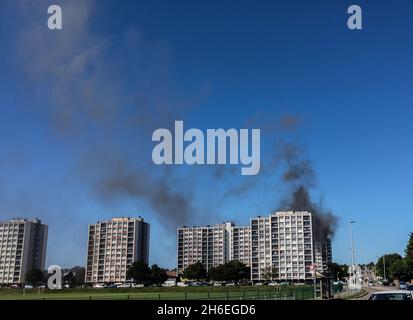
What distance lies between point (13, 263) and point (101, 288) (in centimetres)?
322

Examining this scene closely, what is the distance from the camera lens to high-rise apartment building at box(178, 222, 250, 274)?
11852 millimetres

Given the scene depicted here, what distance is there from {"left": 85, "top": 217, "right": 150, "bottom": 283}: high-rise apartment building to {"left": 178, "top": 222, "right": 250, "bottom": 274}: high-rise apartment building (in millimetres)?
1276

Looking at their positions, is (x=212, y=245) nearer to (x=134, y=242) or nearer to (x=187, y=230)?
(x=187, y=230)

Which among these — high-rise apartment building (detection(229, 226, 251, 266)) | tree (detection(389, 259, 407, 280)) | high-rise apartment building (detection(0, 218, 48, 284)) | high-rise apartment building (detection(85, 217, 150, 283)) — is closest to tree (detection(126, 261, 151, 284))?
high-rise apartment building (detection(85, 217, 150, 283))

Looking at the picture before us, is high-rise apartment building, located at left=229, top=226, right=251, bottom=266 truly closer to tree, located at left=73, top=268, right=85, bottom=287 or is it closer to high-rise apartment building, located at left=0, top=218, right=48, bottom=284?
tree, located at left=73, top=268, right=85, bottom=287

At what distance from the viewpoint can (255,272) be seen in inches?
915

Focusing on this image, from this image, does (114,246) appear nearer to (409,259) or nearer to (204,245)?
(204,245)

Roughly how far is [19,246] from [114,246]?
10.1 ft

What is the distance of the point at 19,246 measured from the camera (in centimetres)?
851

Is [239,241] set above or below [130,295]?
above

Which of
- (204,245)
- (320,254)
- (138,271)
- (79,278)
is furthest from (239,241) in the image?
(320,254)

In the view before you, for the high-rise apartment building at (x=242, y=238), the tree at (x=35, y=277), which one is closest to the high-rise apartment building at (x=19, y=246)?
the tree at (x=35, y=277)
